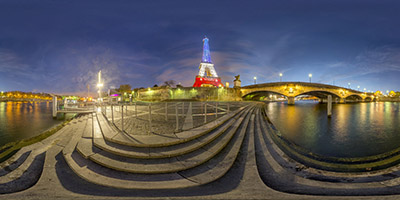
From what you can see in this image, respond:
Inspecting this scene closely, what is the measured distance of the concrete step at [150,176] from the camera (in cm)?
330

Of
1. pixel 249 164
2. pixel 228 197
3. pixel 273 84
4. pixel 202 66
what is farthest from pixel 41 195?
pixel 202 66

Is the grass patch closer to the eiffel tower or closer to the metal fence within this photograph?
the metal fence

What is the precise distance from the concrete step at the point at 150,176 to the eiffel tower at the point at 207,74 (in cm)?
6461

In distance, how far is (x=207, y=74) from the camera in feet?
252

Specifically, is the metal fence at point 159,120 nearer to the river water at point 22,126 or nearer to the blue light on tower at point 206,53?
the river water at point 22,126

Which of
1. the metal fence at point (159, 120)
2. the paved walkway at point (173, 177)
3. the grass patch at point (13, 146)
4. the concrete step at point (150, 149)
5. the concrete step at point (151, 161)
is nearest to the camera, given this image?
the paved walkway at point (173, 177)

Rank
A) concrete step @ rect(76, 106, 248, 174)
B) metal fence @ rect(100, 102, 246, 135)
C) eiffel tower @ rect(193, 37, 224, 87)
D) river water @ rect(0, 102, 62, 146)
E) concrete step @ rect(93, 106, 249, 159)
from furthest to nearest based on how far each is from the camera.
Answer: eiffel tower @ rect(193, 37, 224, 87) → river water @ rect(0, 102, 62, 146) → metal fence @ rect(100, 102, 246, 135) → concrete step @ rect(93, 106, 249, 159) → concrete step @ rect(76, 106, 248, 174)

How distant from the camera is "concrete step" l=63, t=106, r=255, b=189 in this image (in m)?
3.30

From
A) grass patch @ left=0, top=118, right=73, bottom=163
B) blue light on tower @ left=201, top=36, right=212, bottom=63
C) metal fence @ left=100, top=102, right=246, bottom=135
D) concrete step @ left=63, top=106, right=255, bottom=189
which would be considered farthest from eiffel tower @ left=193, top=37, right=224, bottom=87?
concrete step @ left=63, top=106, right=255, bottom=189

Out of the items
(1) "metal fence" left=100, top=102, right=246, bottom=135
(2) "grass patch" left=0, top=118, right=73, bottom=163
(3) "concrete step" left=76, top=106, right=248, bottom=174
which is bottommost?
(2) "grass patch" left=0, top=118, right=73, bottom=163

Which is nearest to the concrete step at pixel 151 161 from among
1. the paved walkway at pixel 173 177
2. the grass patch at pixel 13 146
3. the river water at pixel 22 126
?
the paved walkway at pixel 173 177

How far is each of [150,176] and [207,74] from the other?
74.9 m

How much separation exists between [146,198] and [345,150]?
33.4ft

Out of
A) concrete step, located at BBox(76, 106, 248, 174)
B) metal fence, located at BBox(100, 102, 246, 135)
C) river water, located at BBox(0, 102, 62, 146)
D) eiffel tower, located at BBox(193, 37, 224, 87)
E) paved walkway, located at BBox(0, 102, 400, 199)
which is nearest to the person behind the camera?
paved walkway, located at BBox(0, 102, 400, 199)
